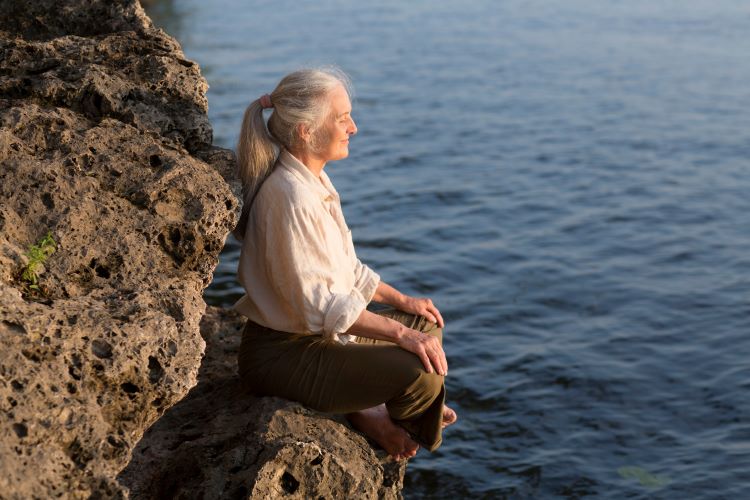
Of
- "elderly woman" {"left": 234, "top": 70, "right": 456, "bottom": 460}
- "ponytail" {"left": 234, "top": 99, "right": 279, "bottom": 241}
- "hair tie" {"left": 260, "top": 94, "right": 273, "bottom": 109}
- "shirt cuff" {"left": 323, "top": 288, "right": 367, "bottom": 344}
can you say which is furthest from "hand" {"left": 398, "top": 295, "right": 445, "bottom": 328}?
"hair tie" {"left": 260, "top": 94, "right": 273, "bottom": 109}

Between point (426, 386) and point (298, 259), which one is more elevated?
point (298, 259)

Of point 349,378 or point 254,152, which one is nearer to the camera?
point 349,378

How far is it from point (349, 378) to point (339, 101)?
130cm

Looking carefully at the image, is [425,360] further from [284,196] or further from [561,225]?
[561,225]

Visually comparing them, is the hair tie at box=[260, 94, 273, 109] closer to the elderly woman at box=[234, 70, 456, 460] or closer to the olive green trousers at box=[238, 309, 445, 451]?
the elderly woman at box=[234, 70, 456, 460]

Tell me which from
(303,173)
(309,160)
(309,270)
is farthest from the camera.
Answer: (309,160)

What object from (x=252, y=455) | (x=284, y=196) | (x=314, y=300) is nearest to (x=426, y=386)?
(x=314, y=300)

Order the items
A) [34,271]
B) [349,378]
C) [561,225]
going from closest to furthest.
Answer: [34,271]
[349,378]
[561,225]

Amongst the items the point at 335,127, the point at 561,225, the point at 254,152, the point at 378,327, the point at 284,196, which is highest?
the point at 335,127

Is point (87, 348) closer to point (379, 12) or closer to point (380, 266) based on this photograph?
point (380, 266)

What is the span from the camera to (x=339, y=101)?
16.4 ft

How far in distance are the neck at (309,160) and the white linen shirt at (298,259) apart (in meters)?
0.07

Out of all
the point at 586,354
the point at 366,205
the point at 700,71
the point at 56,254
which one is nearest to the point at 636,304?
the point at 586,354

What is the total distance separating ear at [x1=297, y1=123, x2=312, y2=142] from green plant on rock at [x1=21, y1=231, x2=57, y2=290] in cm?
123
